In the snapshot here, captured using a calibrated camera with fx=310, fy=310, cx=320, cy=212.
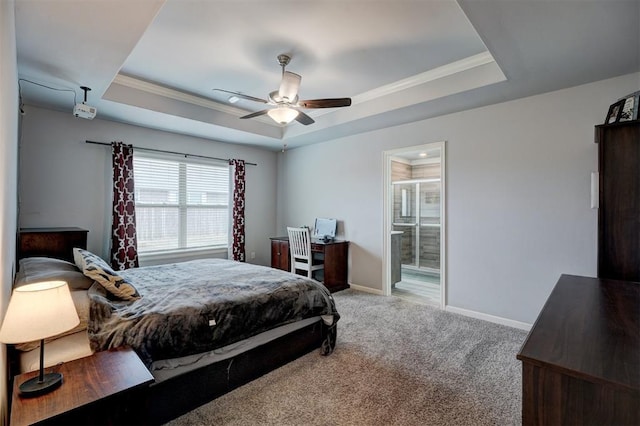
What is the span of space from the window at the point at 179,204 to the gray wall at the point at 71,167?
32 centimetres

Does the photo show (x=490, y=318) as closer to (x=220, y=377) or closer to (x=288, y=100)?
(x=220, y=377)

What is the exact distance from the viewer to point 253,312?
7.28 ft

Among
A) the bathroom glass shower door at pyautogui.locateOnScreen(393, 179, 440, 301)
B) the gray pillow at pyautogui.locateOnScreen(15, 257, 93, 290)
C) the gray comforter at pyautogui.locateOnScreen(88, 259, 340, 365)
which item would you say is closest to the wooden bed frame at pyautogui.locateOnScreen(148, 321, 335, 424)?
the gray comforter at pyautogui.locateOnScreen(88, 259, 340, 365)

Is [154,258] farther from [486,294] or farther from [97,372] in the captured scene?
[486,294]

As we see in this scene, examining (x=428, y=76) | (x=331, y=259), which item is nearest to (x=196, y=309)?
(x=331, y=259)

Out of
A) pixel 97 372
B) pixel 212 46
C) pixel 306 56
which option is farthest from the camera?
pixel 306 56

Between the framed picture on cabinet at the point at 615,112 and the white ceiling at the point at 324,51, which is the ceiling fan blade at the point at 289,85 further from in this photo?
the framed picture on cabinet at the point at 615,112

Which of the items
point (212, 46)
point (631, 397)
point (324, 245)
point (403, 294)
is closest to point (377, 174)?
point (324, 245)

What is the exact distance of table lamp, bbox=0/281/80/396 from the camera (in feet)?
3.81

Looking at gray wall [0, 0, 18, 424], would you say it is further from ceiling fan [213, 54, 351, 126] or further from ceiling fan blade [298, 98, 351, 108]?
ceiling fan blade [298, 98, 351, 108]

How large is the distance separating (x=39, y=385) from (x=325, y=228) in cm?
408

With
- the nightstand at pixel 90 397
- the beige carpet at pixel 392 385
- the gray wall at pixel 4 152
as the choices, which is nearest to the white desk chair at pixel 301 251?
the beige carpet at pixel 392 385

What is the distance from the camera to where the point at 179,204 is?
476 centimetres

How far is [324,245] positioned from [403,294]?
142 centimetres
